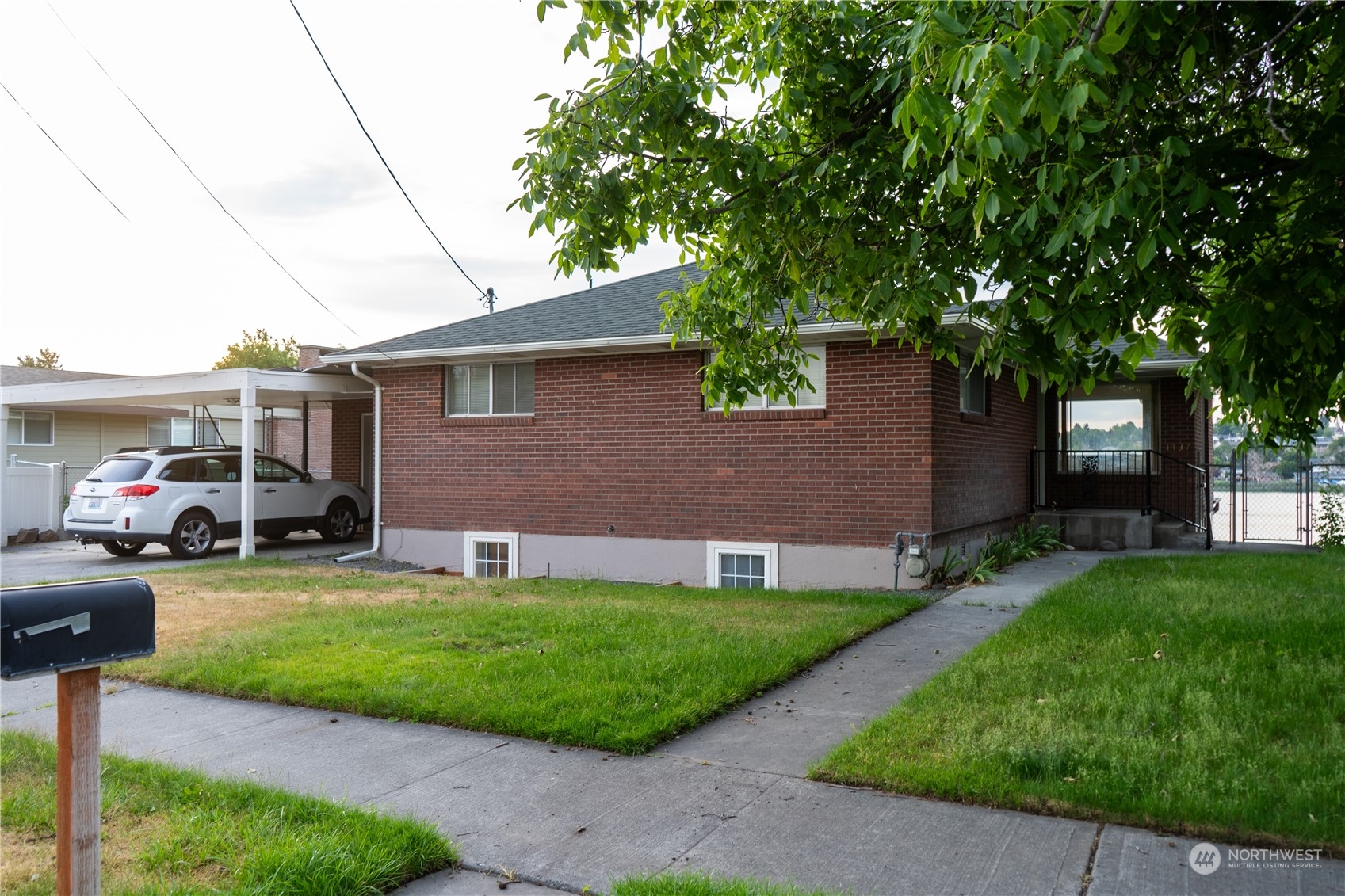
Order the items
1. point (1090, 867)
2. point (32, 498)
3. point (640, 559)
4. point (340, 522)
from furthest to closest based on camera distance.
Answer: point (32, 498) → point (340, 522) → point (640, 559) → point (1090, 867)

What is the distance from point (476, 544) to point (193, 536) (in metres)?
5.13

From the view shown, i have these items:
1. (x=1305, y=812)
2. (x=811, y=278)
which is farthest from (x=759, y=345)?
(x=1305, y=812)

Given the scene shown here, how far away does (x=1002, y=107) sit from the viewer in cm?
357

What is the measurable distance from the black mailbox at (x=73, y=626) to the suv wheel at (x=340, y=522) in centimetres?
1607

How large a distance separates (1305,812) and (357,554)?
13685mm

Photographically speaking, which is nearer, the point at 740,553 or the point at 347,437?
the point at 740,553

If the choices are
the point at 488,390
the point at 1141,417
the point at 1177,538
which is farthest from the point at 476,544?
the point at 1141,417

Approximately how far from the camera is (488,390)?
47.8 ft

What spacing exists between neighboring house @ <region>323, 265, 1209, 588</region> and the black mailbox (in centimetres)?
916

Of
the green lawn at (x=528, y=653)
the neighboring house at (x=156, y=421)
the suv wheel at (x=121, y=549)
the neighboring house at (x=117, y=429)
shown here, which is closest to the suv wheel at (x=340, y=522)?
the neighboring house at (x=156, y=421)

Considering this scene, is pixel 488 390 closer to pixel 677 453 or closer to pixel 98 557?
pixel 677 453

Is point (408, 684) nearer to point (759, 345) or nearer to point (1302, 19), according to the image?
point (759, 345)

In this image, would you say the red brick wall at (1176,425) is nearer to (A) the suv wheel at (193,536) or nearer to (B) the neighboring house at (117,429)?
(A) the suv wheel at (193,536)

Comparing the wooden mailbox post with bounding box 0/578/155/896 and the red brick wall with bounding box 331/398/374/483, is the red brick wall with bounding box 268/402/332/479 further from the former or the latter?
the wooden mailbox post with bounding box 0/578/155/896
